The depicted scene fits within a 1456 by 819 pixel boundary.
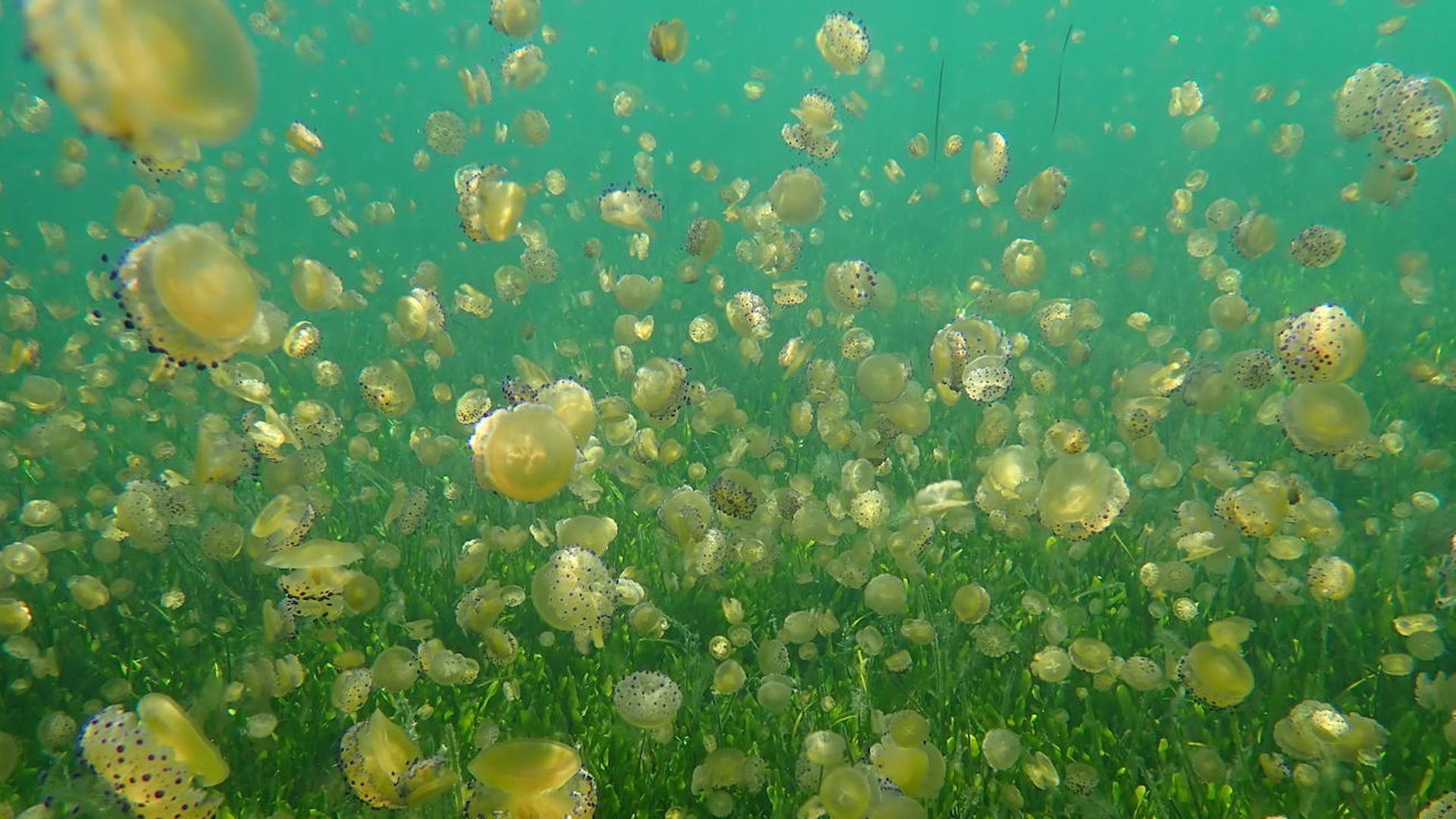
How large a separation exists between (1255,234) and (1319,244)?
1.45 ft

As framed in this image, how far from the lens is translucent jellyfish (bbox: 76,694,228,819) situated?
252 cm

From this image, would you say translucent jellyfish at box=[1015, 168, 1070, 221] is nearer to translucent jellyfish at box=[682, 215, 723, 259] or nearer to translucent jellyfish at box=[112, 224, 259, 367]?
translucent jellyfish at box=[682, 215, 723, 259]

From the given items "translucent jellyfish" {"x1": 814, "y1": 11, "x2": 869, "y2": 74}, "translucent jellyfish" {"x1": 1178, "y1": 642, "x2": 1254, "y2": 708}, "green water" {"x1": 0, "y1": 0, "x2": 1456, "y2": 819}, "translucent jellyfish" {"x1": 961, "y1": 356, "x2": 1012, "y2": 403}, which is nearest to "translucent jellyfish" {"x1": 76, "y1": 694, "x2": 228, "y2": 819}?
"green water" {"x1": 0, "y1": 0, "x2": 1456, "y2": 819}

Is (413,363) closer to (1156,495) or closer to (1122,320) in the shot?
(1156,495)

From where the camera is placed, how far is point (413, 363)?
8.71 meters

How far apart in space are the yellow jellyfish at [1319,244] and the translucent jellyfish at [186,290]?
660cm

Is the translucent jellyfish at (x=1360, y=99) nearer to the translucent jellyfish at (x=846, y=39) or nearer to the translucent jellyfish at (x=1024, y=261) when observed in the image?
the translucent jellyfish at (x=1024, y=261)

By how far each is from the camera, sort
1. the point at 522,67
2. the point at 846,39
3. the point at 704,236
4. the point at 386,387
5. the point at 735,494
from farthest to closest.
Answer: the point at 522,67 → the point at 704,236 → the point at 846,39 → the point at 386,387 → the point at 735,494

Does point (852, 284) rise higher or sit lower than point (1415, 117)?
lower

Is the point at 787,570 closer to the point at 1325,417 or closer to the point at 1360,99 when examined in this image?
the point at 1325,417

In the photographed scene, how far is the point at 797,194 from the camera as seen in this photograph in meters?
6.30

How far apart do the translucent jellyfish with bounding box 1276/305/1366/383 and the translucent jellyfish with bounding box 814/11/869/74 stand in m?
3.67

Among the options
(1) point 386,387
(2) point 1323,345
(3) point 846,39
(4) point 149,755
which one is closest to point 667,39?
(3) point 846,39

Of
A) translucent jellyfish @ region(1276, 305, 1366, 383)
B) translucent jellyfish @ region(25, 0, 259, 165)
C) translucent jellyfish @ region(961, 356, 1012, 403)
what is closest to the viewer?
translucent jellyfish @ region(25, 0, 259, 165)
